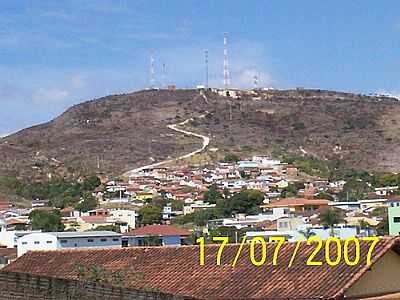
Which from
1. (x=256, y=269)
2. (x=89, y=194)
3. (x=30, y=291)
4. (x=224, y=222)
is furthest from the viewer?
(x=89, y=194)

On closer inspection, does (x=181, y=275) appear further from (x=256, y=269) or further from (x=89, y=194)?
(x=89, y=194)

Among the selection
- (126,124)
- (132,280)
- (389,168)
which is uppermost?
(126,124)

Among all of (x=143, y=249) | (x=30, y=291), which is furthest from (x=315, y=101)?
(x=30, y=291)

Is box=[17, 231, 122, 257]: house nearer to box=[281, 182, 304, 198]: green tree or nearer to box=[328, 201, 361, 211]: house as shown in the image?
box=[328, 201, 361, 211]: house

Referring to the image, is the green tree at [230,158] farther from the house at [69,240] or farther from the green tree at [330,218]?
the house at [69,240]

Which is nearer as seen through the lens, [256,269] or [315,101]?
[256,269]

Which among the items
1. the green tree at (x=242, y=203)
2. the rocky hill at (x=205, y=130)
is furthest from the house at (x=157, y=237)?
the rocky hill at (x=205, y=130)

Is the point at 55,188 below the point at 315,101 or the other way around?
below
